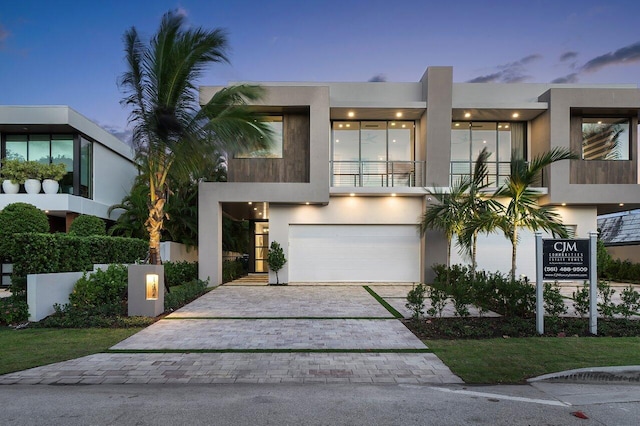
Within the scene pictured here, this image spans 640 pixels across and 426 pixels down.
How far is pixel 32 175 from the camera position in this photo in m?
16.9

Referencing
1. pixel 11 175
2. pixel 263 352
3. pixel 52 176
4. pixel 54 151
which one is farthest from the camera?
pixel 54 151

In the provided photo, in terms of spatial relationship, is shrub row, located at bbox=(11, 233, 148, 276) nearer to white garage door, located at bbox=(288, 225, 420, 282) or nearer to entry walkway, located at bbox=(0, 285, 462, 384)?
entry walkway, located at bbox=(0, 285, 462, 384)

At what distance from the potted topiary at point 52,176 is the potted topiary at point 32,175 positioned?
8.9 inches

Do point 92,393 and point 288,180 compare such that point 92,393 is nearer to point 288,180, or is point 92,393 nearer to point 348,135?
point 288,180

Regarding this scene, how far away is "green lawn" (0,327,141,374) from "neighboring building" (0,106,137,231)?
10.6 m

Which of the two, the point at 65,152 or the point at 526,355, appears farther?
the point at 65,152

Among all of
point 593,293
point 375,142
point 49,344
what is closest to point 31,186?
point 49,344

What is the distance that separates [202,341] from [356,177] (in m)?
11.0

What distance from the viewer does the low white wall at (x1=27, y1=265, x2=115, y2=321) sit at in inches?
344

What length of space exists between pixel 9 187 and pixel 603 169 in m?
25.0

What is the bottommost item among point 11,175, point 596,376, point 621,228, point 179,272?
point 179,272

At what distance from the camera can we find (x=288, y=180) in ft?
53.7

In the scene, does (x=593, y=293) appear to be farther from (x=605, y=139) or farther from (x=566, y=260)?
(x=605, y=139)

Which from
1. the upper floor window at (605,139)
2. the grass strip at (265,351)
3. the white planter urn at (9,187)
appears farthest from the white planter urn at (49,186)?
the upper floor window at (605,139)
